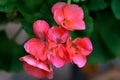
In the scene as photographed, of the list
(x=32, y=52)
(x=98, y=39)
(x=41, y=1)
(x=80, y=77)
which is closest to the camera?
(x=32, y=52)

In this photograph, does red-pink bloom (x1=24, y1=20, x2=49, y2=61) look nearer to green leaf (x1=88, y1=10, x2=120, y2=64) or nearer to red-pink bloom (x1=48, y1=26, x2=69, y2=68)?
red-pink bloom (x1=48, y1=26, x2=69, y2=68)

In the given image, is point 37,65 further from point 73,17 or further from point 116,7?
point 116,7

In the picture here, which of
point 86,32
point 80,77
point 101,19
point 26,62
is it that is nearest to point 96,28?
point 101,19

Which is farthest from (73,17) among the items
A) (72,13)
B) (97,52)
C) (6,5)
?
(97,52)

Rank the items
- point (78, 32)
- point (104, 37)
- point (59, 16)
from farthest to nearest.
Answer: point (104, 37) → point (78, 32) → point (59, 16)

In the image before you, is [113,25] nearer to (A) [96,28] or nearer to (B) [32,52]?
(A) [96,28]

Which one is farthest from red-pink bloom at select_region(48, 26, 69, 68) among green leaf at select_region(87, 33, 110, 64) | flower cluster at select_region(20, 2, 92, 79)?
green leaf at select_region(87, 33, 110, 64)
